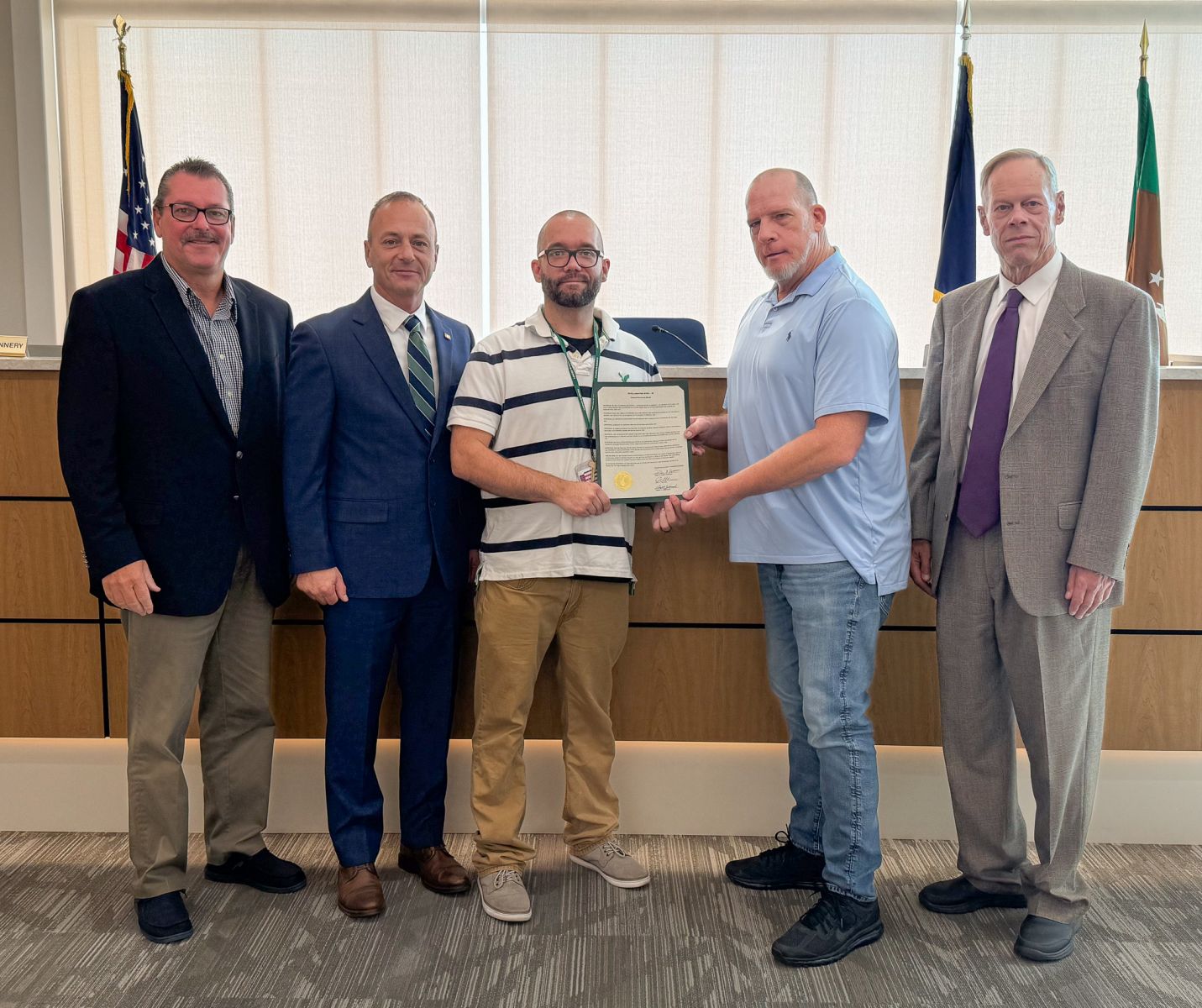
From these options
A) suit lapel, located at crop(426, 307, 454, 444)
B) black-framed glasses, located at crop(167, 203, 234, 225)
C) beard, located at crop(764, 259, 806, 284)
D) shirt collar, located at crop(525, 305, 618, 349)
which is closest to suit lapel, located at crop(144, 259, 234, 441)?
black-framed glasses, located at crop(167, 203, 234, 225)

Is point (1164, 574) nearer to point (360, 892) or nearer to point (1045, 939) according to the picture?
point (1045, 939)

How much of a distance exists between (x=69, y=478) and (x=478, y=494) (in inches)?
37.6

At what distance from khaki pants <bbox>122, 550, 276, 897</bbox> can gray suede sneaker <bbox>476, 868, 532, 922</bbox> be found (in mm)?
651

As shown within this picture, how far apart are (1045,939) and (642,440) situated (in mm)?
1501

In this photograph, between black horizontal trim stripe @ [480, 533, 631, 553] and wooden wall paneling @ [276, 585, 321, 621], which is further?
wooden wall paneling @ [276, 585, 321, 621]

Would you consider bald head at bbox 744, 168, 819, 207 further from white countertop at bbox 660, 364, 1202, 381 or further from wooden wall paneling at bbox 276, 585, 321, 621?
wooden wall paneling at bbox 276, 585, 321, 621

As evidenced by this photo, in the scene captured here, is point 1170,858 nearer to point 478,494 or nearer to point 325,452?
point 478,494

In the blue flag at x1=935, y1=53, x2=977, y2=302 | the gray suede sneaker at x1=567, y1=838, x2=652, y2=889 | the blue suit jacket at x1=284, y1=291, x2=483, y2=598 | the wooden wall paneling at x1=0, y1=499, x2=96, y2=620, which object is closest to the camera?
the blue suit jacket at x1=284, y1=291, x2=483, y2=598

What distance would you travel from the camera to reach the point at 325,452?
2111 mm

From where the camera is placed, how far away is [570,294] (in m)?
2.12

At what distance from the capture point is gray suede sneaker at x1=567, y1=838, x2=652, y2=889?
7.61 feet

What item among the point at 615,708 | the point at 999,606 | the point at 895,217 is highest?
the point at 895,217

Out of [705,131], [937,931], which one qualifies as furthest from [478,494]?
[705,131]

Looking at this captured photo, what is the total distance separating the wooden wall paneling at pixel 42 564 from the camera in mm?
2531
